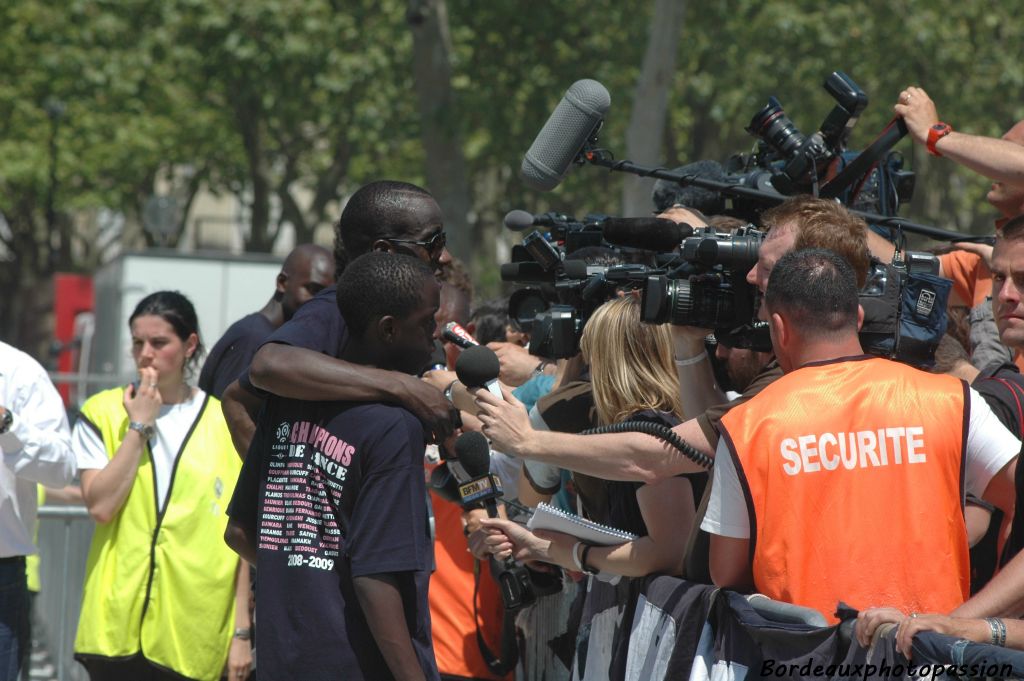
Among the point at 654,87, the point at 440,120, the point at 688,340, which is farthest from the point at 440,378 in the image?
the point at 440,120

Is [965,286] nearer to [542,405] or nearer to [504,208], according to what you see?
[542,405]

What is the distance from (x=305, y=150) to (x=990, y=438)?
2388 cm

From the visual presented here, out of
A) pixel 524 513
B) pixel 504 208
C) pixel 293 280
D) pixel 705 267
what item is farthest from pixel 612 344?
pixel 504 208

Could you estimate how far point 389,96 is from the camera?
21156mm

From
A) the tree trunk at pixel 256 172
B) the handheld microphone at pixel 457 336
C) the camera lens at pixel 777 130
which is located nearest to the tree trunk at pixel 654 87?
the camera lens at pixel 777 130

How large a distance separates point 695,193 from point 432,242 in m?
1.80

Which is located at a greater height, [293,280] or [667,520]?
[293,280]

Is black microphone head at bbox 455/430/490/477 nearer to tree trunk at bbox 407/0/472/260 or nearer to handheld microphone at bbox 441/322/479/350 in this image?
handheld microphone at bbox 441/322/479/350

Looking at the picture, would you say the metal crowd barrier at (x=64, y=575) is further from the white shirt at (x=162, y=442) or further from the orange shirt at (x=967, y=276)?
the orange shirt at (x=967, y=276)

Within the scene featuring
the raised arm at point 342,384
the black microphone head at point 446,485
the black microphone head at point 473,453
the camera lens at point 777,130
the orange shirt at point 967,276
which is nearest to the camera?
the raised arm at point 342,384

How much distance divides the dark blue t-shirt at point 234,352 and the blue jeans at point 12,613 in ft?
3.34

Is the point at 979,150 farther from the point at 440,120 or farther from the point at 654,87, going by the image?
the point at 440,120

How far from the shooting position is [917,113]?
4289 mm

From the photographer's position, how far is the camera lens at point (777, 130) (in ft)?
15.0
